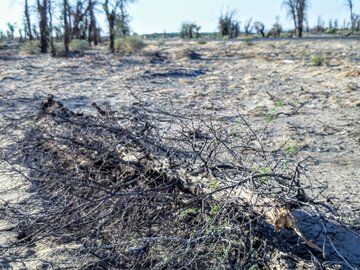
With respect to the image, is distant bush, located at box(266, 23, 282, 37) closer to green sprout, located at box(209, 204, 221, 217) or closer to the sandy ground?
the sandy ground

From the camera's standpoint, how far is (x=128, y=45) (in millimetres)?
23609

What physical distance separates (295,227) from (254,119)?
5.30 metres

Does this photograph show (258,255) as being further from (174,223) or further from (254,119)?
(254,119)

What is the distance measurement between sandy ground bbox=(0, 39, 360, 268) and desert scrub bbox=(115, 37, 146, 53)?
3.57m

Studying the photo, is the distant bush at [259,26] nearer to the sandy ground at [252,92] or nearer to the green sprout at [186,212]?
the sandy ground at [252,92]

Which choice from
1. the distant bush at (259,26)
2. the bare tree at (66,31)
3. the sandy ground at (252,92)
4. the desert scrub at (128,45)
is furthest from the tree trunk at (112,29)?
the distant bush at (259,26)

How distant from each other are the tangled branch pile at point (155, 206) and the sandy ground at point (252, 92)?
64cm

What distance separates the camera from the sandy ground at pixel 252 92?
18.9ft

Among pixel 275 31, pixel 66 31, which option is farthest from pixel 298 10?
pixel 66 31

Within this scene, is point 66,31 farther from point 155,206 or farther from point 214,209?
point 214,209

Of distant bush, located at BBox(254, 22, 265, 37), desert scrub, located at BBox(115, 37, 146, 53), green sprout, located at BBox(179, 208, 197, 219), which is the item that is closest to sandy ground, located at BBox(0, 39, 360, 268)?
green sprout, located at BBox(179, 208, 197, 219)

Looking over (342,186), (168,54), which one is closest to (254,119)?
(342,186)

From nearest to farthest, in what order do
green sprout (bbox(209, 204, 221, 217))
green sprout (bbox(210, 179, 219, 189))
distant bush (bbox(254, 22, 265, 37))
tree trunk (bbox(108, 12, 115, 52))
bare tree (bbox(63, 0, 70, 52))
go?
green sprout (bbox(209, 204, 221, 217)) < green sprout (bbox(210, 179, 219, 189)) < tree trunk (bbox(108, 12, 115, 52)) < bare tree (bbox(63, 0, 70, 52)) < distant bush (bbox(254, 22, 265, 37))

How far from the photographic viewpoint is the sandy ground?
227 inches
